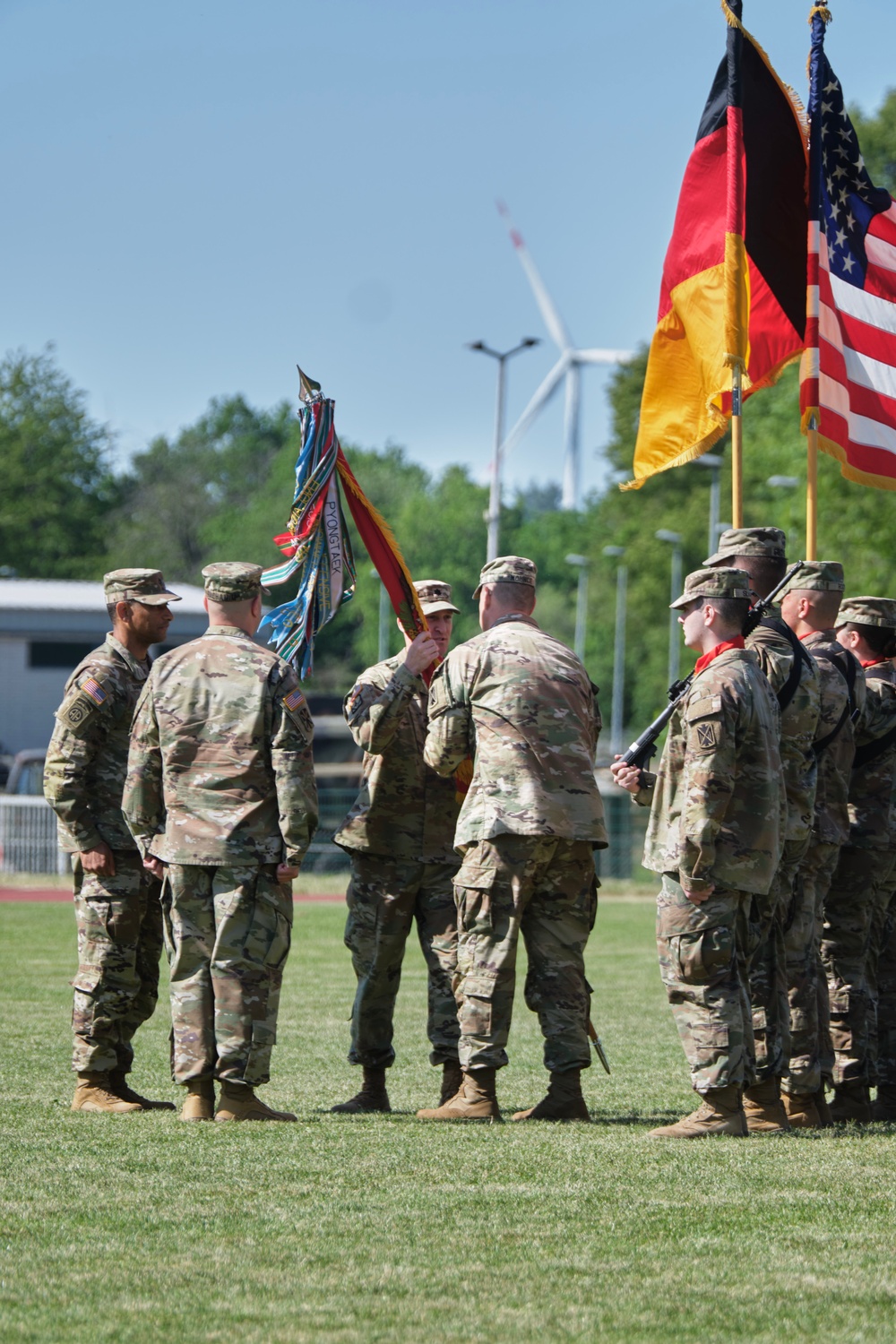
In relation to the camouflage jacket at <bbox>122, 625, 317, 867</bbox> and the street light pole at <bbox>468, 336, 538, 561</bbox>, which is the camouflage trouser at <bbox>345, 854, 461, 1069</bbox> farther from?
the street light pole at <bbox>468, 336, 538, 561</bbox>

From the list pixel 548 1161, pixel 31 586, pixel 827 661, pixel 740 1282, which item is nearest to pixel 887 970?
pixel 827 661

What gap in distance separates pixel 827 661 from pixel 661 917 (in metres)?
1.56

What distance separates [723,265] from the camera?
31.8ft

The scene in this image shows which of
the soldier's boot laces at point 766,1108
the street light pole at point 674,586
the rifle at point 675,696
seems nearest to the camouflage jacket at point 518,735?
the rifle at point 675,696

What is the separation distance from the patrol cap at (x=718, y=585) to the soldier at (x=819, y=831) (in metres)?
0.75

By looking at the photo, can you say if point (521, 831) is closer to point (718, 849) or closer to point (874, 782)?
point (718, 849)

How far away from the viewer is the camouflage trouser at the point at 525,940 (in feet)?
24.0

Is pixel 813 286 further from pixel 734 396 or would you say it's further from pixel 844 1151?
pixel 844 1151

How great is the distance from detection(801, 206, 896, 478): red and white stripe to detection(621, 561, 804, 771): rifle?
2421 mm

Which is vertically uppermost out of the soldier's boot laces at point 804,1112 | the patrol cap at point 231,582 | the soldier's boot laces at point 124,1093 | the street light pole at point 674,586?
the street light pole at point 674,586

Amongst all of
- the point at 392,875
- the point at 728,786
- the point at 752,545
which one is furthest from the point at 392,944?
the point at 752,545

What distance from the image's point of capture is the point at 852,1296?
15.0 feet

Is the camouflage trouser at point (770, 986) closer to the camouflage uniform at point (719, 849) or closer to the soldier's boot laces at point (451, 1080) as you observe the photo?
the camouflage uniform at point (719, 849)

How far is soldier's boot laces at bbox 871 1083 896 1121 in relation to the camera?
8086 mm
